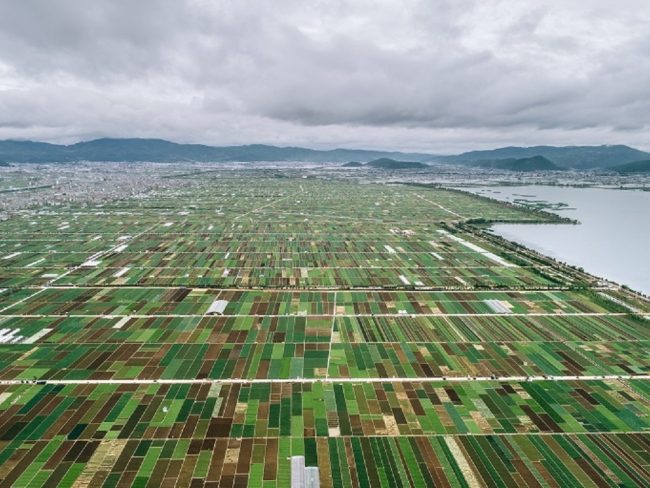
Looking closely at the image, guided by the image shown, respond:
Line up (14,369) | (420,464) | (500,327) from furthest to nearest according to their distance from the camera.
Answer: (500,327), (14,369), (420,464)

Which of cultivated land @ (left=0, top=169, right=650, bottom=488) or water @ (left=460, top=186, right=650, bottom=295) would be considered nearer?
cultivated land @ (left=0, top=169, right=650, bottom=488)

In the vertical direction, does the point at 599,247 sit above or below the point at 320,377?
below

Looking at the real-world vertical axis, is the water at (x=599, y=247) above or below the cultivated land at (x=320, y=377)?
below

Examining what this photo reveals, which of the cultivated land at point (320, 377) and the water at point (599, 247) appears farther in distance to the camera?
the water at point (599, 247)

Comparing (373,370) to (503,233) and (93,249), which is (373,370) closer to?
(93,249)

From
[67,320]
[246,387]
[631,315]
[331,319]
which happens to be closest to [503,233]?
[631,315]

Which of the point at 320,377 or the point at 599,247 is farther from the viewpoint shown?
the point at 599,247

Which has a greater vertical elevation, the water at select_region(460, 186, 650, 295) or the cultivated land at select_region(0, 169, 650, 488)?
the cultivated land at select_region(0, 169, 650, 488)

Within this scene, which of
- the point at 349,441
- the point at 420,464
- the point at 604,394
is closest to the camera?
the point at 420,464
